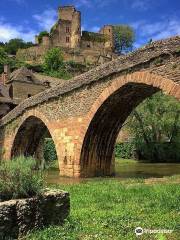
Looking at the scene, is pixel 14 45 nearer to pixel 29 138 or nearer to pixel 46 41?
pixel 46 41

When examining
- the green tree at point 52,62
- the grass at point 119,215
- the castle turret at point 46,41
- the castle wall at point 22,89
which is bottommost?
the grass at point 119,215

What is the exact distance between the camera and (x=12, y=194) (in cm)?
567

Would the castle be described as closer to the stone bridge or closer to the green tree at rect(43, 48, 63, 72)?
the green tree at rect(43, 48, 63, 72)

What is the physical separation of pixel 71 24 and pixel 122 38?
14.0m

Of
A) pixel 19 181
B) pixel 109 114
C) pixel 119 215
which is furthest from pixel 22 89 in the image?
pixel 19 181

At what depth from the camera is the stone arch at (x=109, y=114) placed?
45.0 ft

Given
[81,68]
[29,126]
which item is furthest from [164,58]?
[81,68]

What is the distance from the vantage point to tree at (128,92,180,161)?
34.5 m

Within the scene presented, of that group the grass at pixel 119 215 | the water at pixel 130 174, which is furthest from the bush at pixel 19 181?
the water at pixel 130 174

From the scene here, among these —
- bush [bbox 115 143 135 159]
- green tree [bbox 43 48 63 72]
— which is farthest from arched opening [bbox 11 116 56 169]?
green tree [bbox 43 48 63 72]

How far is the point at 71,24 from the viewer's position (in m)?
93.1

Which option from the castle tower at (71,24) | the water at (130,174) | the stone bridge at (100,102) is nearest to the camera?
the stone bridge at (100,102)

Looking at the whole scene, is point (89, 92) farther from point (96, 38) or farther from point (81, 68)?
point (96, 38)

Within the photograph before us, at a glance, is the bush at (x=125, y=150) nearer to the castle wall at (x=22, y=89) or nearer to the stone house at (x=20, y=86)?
the stone house at (x=20, y=86)
